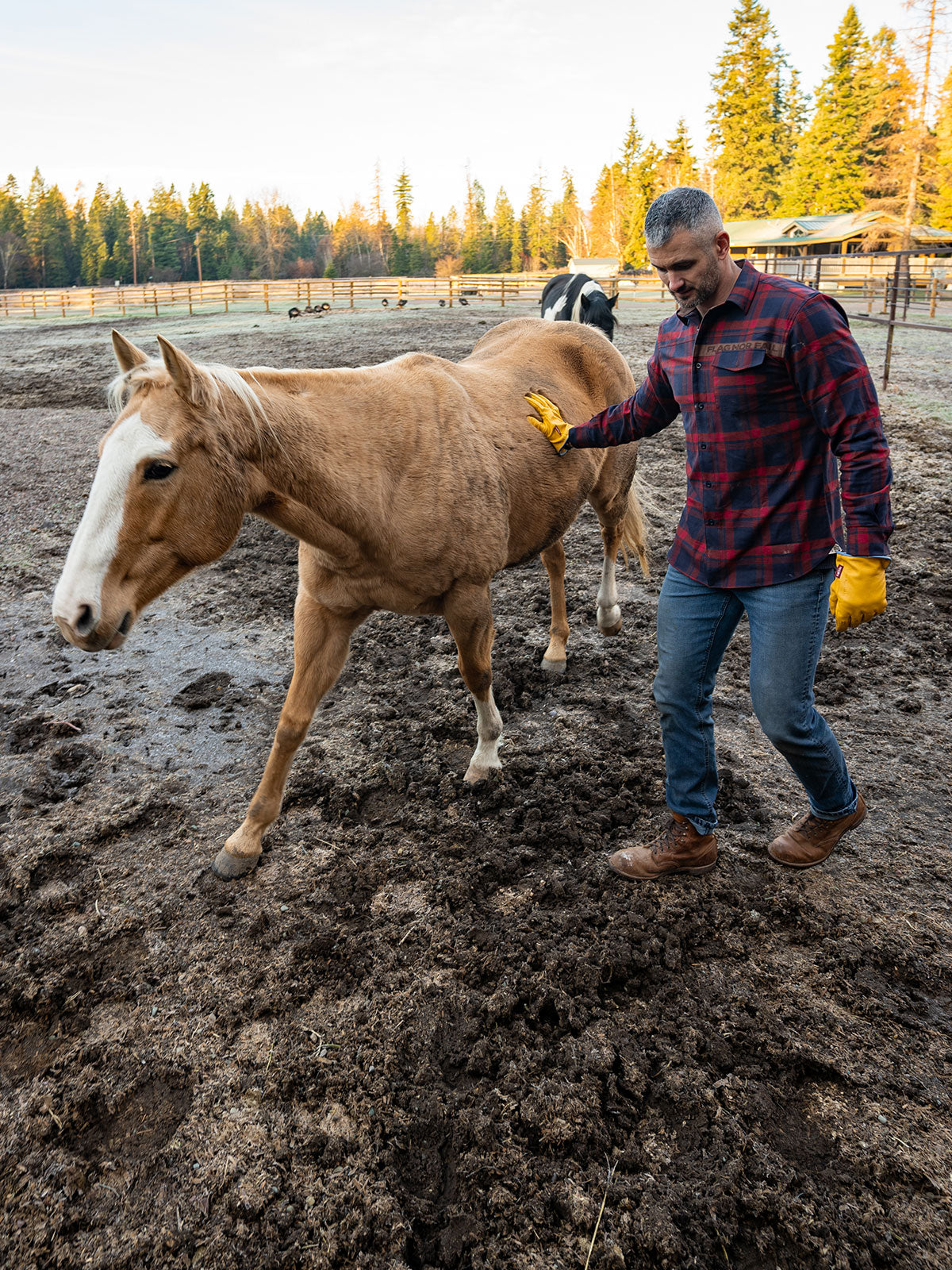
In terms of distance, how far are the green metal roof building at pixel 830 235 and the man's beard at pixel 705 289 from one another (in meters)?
43.2

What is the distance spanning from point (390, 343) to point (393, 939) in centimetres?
1508

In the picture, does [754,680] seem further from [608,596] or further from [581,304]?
[581,304]

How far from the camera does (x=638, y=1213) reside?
1728 mm

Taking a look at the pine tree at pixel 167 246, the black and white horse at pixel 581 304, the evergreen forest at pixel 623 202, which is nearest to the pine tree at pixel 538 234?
the evergreen forest at pixel 623 202

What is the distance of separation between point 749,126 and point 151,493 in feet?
239

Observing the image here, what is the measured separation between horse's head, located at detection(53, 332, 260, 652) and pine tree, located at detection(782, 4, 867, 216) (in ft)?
195

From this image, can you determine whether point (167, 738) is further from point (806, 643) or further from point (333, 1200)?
point (806, 643)

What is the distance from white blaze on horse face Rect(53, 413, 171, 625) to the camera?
2.12 metres

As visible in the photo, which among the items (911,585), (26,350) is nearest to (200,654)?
(911,585)

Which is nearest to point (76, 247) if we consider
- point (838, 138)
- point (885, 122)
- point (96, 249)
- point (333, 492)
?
point (96, 249)

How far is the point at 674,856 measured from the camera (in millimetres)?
2783

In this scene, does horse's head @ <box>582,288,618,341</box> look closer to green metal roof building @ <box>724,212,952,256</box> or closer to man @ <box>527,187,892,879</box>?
man @ <box>527,187,892,879</box>

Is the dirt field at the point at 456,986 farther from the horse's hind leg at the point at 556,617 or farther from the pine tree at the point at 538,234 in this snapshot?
the pine tree at the point at 538,234

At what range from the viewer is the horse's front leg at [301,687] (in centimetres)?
299
